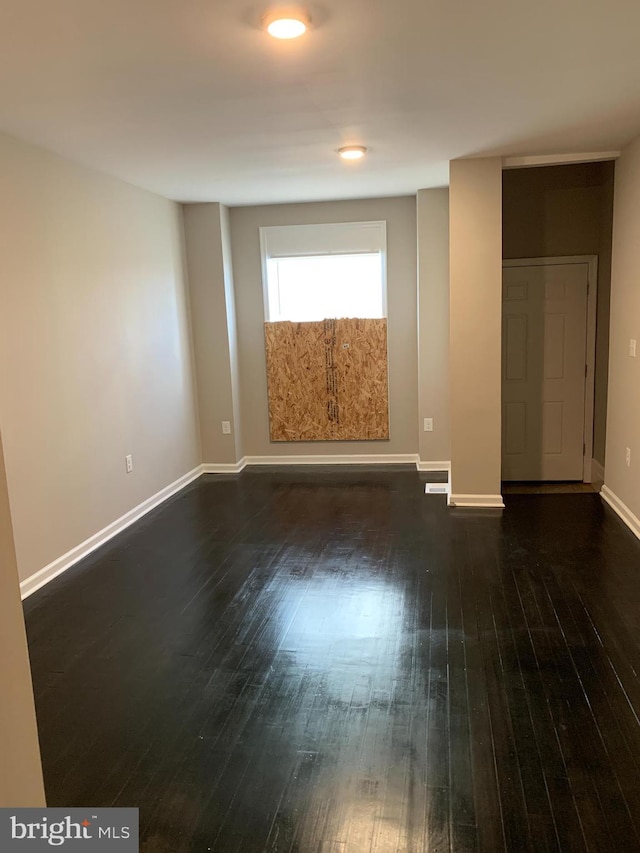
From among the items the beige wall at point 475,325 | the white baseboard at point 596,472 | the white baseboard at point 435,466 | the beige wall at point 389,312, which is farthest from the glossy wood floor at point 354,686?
the beige wall at point 389,312

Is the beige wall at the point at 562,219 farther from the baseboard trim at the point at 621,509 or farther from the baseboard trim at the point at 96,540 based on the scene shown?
the baseboard trim at the point at 96,540

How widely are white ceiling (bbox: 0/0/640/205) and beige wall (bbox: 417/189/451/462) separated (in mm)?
1156

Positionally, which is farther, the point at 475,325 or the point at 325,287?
the point at 325,287

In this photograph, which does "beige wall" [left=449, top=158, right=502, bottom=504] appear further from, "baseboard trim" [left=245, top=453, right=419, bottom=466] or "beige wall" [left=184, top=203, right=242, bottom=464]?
"beige wall" [left=184, top=203, right=242, bottom=464]

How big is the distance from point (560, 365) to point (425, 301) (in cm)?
127

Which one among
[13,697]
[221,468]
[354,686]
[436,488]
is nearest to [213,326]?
[221,468]

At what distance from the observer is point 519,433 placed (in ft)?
18.2

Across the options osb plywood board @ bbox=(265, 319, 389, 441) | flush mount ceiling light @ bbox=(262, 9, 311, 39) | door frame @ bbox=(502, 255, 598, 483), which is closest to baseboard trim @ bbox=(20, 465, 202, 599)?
osb plywood board @ bbox=(265, 319, 389, 441)

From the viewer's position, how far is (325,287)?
607cm

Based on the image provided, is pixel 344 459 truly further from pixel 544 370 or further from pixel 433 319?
pixel 544 370

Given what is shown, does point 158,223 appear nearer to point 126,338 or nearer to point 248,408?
point 126,338

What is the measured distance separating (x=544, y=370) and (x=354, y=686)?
12.2ft

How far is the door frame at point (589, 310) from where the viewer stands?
17.2 feet

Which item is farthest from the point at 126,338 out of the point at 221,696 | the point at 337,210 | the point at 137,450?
the point at 221,696
